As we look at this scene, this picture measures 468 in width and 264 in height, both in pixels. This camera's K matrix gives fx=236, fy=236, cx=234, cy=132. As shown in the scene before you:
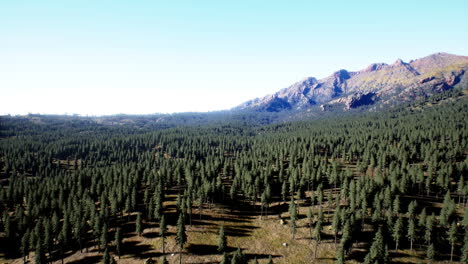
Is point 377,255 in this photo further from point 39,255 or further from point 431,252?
point 39,255

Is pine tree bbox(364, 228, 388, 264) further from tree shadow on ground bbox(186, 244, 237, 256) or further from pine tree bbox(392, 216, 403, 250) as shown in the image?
tree shadow on ground bbox(186, 244, 237, 256)

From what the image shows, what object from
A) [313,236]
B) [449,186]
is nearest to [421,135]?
[449,186]

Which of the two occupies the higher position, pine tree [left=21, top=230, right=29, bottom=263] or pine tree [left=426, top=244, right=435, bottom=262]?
pine tree [left=426, top=244, right=435, bottom=262]

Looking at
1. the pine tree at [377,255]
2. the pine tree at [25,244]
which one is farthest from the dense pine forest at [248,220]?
the pine tree at [25,244]

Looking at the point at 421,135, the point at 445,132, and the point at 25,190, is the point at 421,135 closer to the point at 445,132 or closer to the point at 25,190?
the point at 445,132

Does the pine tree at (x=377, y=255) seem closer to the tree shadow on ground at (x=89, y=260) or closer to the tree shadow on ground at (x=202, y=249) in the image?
the tree shadow on ground at (x=202, y=249)

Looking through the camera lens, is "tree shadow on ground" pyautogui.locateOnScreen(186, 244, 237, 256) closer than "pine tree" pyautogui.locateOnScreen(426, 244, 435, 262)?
No

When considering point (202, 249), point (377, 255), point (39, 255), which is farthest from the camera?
point (202, 249)

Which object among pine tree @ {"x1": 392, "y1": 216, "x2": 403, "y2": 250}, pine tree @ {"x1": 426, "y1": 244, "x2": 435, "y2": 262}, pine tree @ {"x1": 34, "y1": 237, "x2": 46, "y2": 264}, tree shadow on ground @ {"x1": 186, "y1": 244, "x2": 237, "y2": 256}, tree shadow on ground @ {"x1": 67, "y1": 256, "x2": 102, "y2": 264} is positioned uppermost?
pine tree @ {"x1": 392, "y1": 216, "x2": 403, "y2": 250}

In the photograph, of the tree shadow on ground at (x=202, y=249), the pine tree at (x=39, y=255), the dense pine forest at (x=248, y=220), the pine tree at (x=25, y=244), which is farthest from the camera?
the tree shadow on ground at (x=202, y=249)

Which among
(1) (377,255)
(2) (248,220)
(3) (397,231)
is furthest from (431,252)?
(2) (248,220)

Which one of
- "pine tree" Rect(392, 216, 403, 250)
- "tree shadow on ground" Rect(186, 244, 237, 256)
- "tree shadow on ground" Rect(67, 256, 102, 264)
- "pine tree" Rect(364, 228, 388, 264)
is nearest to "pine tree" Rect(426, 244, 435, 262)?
"pine tree" Rect(392, 216, 403, 250)

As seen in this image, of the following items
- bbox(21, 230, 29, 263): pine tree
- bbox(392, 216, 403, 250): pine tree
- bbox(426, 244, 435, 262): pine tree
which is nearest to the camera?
bbox(426, 244, 435, 262): pine tree
